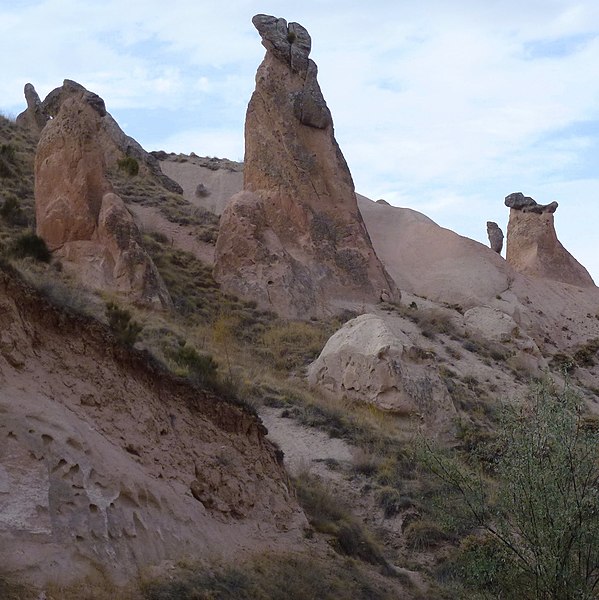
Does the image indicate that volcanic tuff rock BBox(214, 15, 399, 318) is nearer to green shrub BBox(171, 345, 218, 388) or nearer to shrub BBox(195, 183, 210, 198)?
green shrub BBox(171, 345, 218, 388)

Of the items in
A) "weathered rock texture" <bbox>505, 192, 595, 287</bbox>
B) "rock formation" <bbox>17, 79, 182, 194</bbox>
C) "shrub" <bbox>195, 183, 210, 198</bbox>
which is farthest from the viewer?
"shrub" <bbox>195, 183, 210, 198</bbox>

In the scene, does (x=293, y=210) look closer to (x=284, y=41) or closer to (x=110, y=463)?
(x=284, y=41)

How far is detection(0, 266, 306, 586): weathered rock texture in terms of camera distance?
8234mm

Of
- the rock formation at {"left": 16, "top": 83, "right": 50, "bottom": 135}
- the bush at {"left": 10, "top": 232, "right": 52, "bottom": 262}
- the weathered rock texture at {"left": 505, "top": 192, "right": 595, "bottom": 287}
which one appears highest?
the rock formation at {"left": 16, "top": 83, "right": 50, "bottom": 135}

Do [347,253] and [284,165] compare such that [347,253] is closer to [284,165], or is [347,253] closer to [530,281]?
[284,165]

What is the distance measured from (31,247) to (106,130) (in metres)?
17.7

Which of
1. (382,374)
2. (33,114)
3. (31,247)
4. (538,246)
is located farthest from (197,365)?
(538,246)

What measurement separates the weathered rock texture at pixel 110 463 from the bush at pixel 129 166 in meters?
25.8

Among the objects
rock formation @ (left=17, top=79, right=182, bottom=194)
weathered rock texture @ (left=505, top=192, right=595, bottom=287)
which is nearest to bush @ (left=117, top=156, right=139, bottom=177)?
rock formation @ (left=17, top=79, right=182, bottom=194)

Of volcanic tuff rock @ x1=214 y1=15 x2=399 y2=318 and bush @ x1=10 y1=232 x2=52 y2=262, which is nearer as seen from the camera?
bush @ x1=10 y1=232 x2=52 y2=262

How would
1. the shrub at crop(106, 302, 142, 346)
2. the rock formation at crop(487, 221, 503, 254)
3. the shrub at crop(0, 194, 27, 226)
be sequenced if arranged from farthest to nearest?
the rock formation at crop(487, 221, 503, 254) < the shrub at crop(0, 194, 27, 226) < the shrub at crop(106, 302, 142, 346)

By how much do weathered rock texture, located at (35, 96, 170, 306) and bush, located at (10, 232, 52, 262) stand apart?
71 centimetres

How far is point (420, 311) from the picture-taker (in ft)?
101

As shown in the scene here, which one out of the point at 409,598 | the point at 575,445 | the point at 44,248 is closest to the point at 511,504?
the point at 575,445
